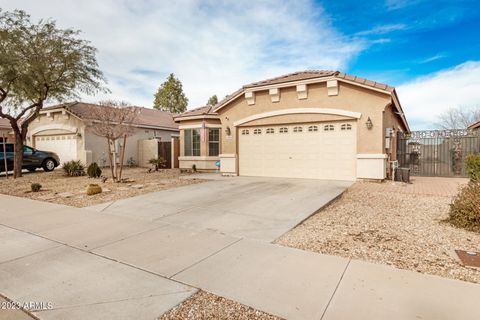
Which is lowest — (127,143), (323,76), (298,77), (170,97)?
(127,143)

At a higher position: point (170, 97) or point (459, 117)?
point (170, 97)

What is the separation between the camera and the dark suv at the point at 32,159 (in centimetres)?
1543

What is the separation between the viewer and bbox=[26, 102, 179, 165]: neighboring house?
18.6 m

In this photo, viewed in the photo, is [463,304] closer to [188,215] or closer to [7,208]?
[188,215]

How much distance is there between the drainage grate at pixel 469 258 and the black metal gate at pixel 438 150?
10.7 metres

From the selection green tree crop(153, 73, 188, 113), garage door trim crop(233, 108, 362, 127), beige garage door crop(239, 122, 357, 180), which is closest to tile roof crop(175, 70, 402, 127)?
garage door trim crop(233, 108, 362, 127)

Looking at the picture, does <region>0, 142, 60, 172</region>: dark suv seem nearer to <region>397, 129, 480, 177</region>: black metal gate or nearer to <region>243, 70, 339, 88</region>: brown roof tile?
<region>243, 70, 339, 88</region>: brown roof tile

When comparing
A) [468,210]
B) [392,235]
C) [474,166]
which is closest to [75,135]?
[392,235]

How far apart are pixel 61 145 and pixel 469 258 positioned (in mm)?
23398

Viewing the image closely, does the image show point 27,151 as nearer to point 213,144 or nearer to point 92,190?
point 92,190

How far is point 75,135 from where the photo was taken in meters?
19.0

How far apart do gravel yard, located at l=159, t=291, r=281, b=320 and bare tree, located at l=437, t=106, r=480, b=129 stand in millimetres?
40534

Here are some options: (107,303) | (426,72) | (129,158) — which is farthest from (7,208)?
(426,72)

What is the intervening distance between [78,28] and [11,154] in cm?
830
